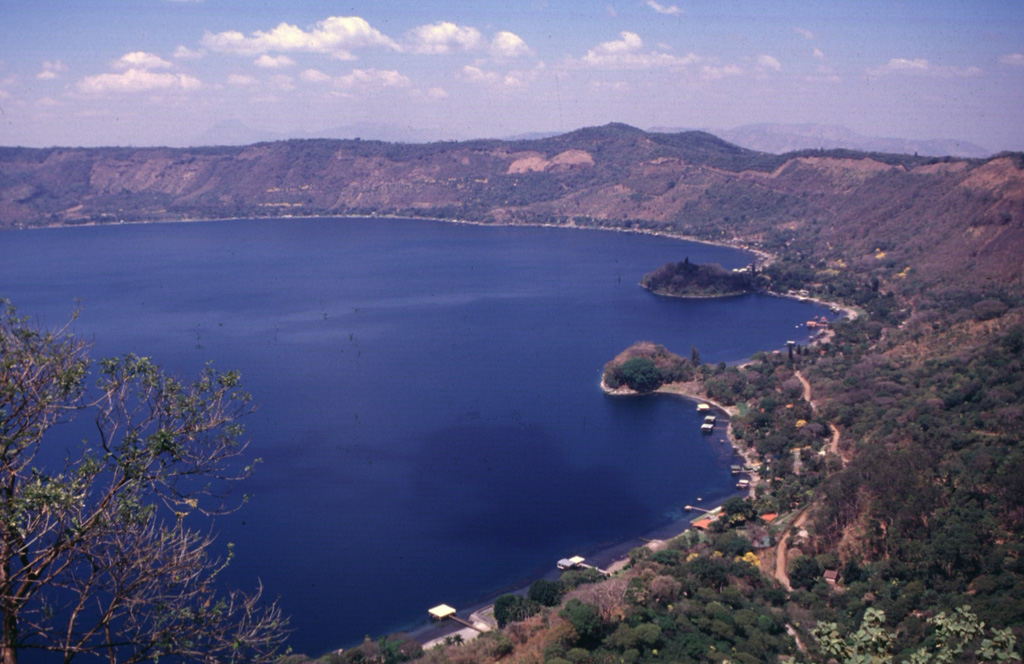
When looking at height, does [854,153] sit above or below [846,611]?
above

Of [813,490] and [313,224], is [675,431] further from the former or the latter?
[313,224]

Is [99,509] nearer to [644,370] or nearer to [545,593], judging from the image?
[545,593]

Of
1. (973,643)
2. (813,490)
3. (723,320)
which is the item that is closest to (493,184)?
(723,320)

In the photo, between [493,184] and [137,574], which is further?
[493,184]

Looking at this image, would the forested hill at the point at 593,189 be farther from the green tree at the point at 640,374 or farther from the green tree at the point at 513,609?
the green tree at the point at 513,609

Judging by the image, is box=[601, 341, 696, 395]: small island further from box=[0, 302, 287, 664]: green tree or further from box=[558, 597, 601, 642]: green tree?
box=[0, 302, 287, 664]: green tree

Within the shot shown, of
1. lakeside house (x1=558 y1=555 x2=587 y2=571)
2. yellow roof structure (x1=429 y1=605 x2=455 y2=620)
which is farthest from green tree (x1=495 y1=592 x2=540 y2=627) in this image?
lakeside house (x1=558 y1=555 x2=587 y2=571)
